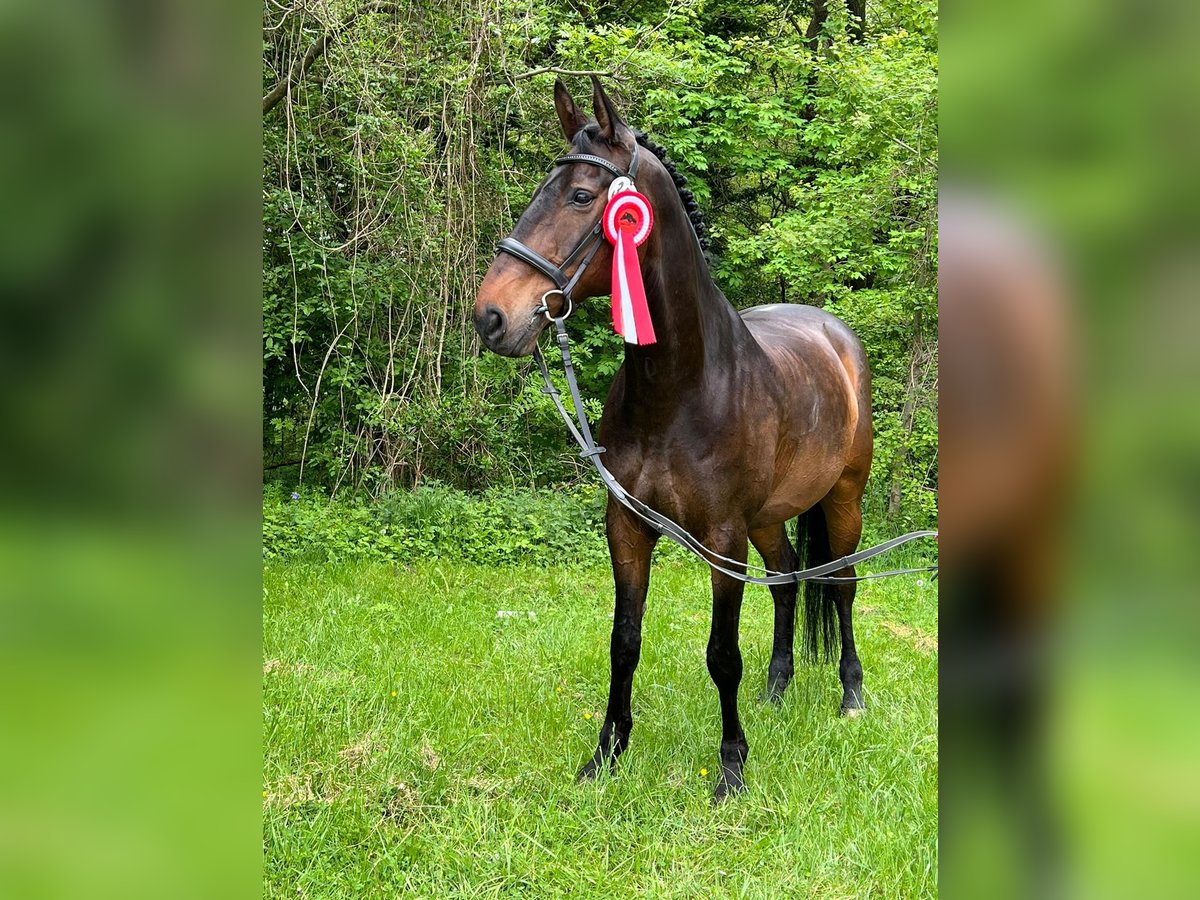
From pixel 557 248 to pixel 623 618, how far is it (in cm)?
135

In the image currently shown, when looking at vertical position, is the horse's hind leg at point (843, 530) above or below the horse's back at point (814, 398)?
below

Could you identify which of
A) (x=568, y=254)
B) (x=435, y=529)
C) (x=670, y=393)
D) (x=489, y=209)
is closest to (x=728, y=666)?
(x=670, y=393)

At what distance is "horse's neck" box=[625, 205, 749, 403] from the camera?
2.75 metres

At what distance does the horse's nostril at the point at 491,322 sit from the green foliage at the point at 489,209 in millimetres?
3269

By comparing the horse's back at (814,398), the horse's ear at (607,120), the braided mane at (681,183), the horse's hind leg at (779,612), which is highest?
the horse's ear at (607,120)

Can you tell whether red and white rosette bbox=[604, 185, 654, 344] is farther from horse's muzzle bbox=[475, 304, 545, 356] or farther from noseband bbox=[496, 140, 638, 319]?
horse's muzzle bbox=[475, 304, 545, 356]

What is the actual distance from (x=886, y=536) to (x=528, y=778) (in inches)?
215

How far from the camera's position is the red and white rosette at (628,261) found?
8.34ft

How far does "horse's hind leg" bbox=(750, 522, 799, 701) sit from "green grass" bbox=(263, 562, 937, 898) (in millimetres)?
100

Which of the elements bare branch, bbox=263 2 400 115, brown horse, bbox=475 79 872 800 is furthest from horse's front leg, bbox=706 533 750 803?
bare branch, bbox=263 2 400 115

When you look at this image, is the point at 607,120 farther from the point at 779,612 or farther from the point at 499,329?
the point at 779,612

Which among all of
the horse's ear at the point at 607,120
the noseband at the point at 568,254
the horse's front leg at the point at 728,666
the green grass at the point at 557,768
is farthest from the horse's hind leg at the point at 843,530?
the horse's ear at the point at 607,120

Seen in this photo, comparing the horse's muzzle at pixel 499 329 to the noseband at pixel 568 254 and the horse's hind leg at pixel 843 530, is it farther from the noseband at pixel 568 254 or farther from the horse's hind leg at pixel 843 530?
the horse's hind leg at pixel 843 530
